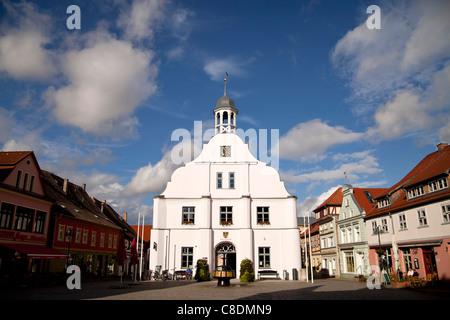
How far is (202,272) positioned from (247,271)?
3882 millimetres

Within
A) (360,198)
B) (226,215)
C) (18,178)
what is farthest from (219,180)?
(18,178)

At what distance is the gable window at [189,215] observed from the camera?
34344 mm

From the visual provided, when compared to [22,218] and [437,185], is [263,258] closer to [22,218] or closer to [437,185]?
[437,185]

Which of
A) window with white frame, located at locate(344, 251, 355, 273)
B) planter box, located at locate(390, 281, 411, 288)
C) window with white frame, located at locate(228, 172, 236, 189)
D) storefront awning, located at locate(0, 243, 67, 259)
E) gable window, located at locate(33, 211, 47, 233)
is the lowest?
planter box, located at locate(390, 281, 411, 288)

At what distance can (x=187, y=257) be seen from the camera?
33438 mm

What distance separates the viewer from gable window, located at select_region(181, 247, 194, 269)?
109 feet

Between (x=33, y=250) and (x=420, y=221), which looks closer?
(x=33, y=250)

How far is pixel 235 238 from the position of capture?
1330 inches

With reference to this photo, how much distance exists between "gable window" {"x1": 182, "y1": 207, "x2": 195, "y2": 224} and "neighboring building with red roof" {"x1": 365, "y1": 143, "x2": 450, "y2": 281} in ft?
54.9

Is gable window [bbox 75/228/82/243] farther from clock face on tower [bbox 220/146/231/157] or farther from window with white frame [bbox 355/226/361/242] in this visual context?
window with white frame [bbox 355/226/361/242]

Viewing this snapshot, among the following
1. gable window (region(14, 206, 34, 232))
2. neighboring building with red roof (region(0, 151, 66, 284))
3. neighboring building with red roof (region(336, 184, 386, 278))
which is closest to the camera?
neighboring building with red roof (region(0, 151, 66, 284))

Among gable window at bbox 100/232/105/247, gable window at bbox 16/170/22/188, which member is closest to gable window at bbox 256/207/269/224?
gable window at bbox 100/232/105/247
